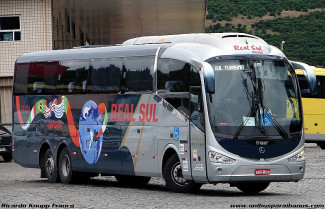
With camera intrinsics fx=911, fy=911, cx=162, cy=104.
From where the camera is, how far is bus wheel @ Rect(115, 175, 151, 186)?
2142 centimetres

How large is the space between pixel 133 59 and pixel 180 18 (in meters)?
28.6

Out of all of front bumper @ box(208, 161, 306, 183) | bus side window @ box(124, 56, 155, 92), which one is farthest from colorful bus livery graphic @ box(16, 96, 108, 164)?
front bumper @ box(208, 161, 306, 183)

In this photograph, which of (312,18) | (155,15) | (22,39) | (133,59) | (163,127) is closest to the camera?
(163,127)

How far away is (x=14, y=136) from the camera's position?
2431cm

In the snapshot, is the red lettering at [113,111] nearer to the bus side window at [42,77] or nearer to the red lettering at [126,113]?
the red lettering at [126,113]

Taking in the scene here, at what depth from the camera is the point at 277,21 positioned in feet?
404

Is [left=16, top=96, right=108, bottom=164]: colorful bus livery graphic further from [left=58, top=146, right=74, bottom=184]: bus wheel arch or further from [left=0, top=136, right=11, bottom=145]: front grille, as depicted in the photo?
[left=0, top=136, right=11, bottom=145]: front grille

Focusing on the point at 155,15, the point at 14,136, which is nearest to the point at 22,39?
the point at 155,15

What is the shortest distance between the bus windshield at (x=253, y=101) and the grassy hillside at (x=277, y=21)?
83.3m

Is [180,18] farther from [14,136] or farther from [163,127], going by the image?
[163,127]

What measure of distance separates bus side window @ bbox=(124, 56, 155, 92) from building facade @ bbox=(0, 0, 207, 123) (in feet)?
58.6

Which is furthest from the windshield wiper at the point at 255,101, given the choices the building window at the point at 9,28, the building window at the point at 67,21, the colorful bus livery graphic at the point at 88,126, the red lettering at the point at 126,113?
the building window at the point at 67,21

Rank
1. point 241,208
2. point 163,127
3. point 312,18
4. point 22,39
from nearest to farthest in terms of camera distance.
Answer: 1. point 241,208
2. point 163,127
3. point 22,39
4. point 312,18

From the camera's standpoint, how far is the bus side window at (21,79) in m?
23.7
